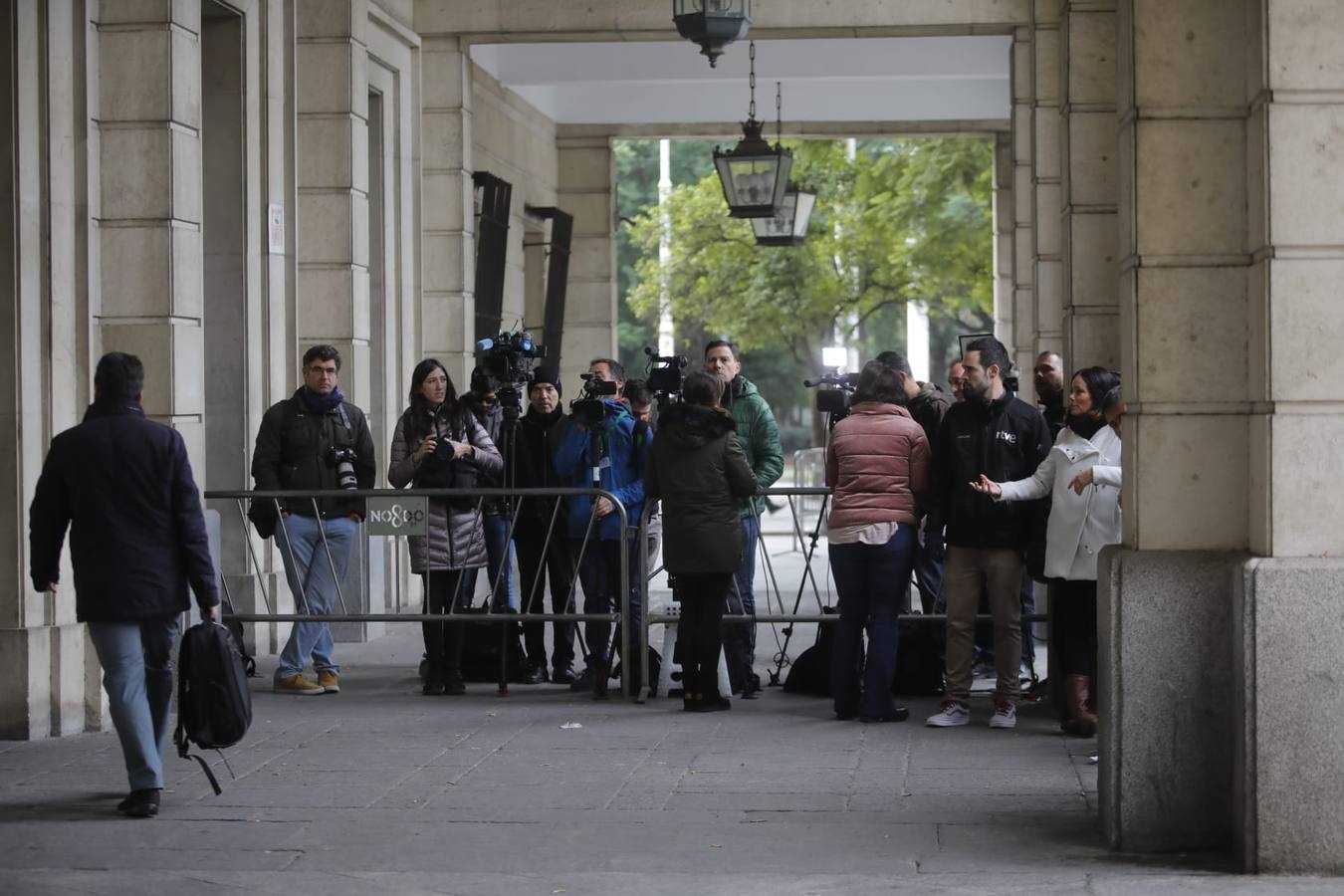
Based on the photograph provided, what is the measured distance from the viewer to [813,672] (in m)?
11.7

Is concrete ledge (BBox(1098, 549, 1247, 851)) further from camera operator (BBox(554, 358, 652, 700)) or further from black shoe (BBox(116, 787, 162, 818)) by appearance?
camera operator (BBox(554, 358, 652, 700))

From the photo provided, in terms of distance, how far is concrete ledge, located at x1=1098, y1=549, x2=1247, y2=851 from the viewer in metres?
7.27

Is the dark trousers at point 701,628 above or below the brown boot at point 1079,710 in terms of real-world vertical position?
above

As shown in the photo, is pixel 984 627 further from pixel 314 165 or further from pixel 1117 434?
pixel 314 165

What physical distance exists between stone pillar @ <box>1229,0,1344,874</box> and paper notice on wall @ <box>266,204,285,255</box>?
8.38m

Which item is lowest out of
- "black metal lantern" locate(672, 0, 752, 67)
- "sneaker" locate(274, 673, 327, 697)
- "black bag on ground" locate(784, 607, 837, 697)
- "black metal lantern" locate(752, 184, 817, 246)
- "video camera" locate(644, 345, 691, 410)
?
"sneaker" locate(274, 673, 327, 697)

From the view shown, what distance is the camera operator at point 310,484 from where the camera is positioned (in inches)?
467

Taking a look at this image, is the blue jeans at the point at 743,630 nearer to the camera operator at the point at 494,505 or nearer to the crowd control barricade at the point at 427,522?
the crowd control barricade at the point at 427,522

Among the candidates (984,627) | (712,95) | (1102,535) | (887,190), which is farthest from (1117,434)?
(887,190)

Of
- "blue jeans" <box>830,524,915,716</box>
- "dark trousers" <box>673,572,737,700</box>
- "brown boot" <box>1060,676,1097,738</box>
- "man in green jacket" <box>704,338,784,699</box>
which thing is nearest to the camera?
"brown boot" <box>1060,676,1097,738</box>

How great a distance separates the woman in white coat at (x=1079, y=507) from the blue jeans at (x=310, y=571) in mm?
3991

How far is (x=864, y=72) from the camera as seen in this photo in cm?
2164

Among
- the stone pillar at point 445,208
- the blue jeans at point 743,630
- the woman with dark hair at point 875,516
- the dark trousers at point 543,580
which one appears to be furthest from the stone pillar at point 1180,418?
the stone pillar at point 445,208

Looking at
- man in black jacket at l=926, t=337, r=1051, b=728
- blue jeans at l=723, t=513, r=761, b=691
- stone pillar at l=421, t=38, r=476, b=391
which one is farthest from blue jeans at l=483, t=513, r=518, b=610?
stone pillar at l=421, t=38, r=476, b=391
